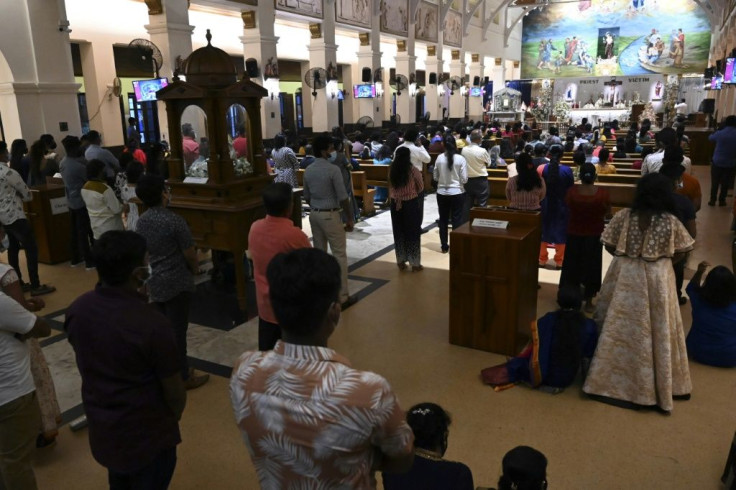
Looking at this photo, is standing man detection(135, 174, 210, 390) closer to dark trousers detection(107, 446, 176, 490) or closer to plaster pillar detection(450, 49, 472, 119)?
dark trousers detection(107, 446, 176, 490)

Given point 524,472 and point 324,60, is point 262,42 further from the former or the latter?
point 524,472

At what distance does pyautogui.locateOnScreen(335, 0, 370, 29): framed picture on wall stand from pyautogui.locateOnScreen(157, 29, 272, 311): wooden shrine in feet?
41.3

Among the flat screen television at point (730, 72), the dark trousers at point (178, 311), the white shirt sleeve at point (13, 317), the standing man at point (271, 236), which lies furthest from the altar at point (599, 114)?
the white shirt sleeve at point (13, 317)

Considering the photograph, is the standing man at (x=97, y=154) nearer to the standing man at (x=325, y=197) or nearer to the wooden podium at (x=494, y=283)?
the standing man at (x=325, y=197)

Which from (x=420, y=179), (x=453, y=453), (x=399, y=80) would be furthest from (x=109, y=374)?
(x=399, y=80)

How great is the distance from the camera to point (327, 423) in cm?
130

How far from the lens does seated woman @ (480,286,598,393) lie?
3.69m

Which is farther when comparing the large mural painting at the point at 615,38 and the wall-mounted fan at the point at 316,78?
the large mural painting at the point at 615,38

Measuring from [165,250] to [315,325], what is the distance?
248 centimetres

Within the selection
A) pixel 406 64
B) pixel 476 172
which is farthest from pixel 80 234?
pixel 406 64

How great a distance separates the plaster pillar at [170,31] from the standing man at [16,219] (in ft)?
18.1

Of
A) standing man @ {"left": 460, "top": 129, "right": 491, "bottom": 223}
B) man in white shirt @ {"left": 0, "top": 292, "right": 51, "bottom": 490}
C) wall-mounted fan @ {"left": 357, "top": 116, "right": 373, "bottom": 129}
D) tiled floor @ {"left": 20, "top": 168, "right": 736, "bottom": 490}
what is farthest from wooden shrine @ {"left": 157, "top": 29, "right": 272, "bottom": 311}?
wall-mounted fan @ {"left": 357, "top": 116, "right": 373, "bottom": 129}

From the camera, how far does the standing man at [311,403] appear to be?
1.31 meters

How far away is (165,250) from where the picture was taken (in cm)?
359
